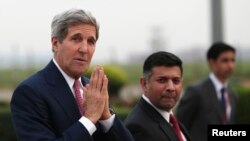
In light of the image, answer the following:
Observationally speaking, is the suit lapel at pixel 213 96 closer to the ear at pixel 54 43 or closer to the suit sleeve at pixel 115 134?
the suit sleeve at pixel 115 134

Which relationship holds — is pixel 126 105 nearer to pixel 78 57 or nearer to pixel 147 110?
pixel 147 110

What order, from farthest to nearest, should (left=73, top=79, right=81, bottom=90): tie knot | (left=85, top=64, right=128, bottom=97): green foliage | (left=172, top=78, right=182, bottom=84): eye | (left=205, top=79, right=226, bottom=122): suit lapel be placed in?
1. (left=85, top=64, right=128, bottom=97): green foliage
2. (left=205, top=79, right=226, bottom=122): suit lapel
3. (left=172, top=78, right=182, bottom=84): eye
4. (left=73, top=79, right=81, bottom=90): tie knot

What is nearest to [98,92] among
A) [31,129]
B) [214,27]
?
[31,129]

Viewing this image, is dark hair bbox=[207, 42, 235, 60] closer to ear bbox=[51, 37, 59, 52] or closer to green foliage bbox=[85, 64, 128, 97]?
ear bbox=[51, 37, 59, 52]

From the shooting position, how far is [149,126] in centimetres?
371

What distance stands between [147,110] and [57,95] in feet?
3.54

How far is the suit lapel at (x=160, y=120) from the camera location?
3.70m

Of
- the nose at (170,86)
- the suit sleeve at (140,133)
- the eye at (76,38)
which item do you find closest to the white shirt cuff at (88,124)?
the eye at (76,38)

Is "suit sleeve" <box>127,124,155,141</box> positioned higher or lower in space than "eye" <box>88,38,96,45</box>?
lower

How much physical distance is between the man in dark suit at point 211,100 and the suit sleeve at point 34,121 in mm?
3173

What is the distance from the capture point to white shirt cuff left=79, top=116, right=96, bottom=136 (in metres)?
2.72

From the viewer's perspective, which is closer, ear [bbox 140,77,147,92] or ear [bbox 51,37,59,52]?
ear [bbox 51,37,59,52]

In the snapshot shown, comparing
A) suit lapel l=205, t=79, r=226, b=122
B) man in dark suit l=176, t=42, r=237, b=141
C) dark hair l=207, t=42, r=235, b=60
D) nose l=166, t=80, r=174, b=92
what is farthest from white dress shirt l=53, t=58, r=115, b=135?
dark hair l=207, t=42, r=235, b=60

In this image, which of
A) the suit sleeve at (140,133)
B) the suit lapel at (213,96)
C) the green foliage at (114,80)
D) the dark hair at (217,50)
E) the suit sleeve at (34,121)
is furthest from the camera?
the green foliage at (114,80)
